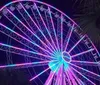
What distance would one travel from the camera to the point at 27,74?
16.8 feet

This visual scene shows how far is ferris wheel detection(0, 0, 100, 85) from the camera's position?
5145mm

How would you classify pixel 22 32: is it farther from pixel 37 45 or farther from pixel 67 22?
pixel 67 22

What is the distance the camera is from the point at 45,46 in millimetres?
5488

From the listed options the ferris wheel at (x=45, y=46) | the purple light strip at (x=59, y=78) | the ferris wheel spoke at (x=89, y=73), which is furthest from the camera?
the ferris wheel spoke at (x=89, y=73)

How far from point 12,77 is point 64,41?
1.09 m

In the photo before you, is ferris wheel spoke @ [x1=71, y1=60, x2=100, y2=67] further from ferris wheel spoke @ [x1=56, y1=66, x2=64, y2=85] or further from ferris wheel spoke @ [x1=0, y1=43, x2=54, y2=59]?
ferris wheel spoke @ [x1=0, y1=43, x2=54, y2=59]

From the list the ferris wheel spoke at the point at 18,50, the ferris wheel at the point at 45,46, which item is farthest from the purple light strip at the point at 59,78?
the ferris wheel spoke at the point at 18,50

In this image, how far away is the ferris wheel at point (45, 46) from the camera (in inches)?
203

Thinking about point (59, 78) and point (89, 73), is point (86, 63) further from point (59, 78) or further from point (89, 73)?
point (59, 78)

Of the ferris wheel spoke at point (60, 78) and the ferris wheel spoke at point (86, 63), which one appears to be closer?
the ferris wheel spoke at point (60, 78)

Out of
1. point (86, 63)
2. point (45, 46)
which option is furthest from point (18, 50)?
point (86, 63)

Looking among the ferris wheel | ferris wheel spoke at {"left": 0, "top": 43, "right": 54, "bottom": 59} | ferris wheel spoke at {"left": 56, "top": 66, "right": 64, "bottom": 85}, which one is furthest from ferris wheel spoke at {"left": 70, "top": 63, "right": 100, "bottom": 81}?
ferris wheel spoke at {"left": 0, "top": 43, "right": 54, "bottom": 59}

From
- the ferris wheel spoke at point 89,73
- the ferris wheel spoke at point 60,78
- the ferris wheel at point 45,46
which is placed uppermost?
the ferris wheel at point 45,46

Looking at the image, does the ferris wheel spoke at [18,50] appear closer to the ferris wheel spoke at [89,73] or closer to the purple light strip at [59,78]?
the purple light strip at [59,78]
